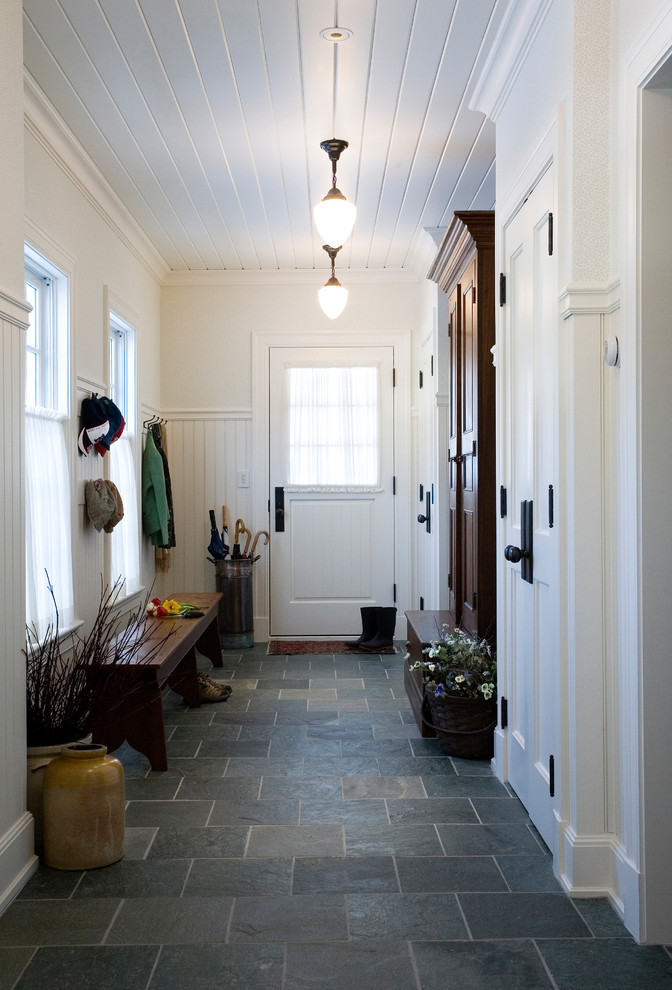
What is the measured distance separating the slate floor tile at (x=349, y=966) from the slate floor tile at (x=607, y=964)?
35 centimetres

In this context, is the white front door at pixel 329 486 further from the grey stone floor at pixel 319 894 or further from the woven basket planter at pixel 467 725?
the woven basket planter at pixel 467 725

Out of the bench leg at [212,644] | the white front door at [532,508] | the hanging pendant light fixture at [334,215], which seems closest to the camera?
the white front door at [532,508]

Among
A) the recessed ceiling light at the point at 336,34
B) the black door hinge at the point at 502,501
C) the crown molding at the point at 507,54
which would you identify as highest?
the recessed ceiling light at the point at 336,34

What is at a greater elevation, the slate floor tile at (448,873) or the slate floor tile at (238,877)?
the slate floor tile at (448,873)

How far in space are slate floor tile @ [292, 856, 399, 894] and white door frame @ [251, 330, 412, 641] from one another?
383cm

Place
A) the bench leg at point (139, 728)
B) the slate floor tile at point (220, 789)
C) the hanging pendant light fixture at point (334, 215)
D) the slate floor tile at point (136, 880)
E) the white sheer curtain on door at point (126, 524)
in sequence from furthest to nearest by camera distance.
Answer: the white sheer curtain on door at point (126, 524) → the hanging pendant light fixture at point (334, 215) → the bench leg at point (139, 728) → the slate floor tile at point (220, 789) → the slate floor tile at point (136, 880)

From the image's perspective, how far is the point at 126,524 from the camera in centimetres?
539

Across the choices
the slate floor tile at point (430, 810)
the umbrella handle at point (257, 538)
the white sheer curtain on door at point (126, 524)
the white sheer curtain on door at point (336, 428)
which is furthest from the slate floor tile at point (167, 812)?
the white sheer curtain on door at point (336, 428)

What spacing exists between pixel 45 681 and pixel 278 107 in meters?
2.56

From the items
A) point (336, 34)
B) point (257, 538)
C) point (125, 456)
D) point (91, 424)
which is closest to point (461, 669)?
point (91, 424)

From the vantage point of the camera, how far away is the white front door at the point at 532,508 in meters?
2.59

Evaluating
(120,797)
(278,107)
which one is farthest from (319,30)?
(120,797)

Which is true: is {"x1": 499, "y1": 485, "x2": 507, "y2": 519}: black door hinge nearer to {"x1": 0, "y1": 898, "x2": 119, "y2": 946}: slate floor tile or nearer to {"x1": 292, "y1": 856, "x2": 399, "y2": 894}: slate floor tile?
{"x1": 292, "y1": 856, "x2": 399, "y2": 894}: slate floor tile

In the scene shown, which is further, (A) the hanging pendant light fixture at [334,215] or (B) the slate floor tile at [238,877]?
(A) the hanging pendant light fixture at [334,215]
